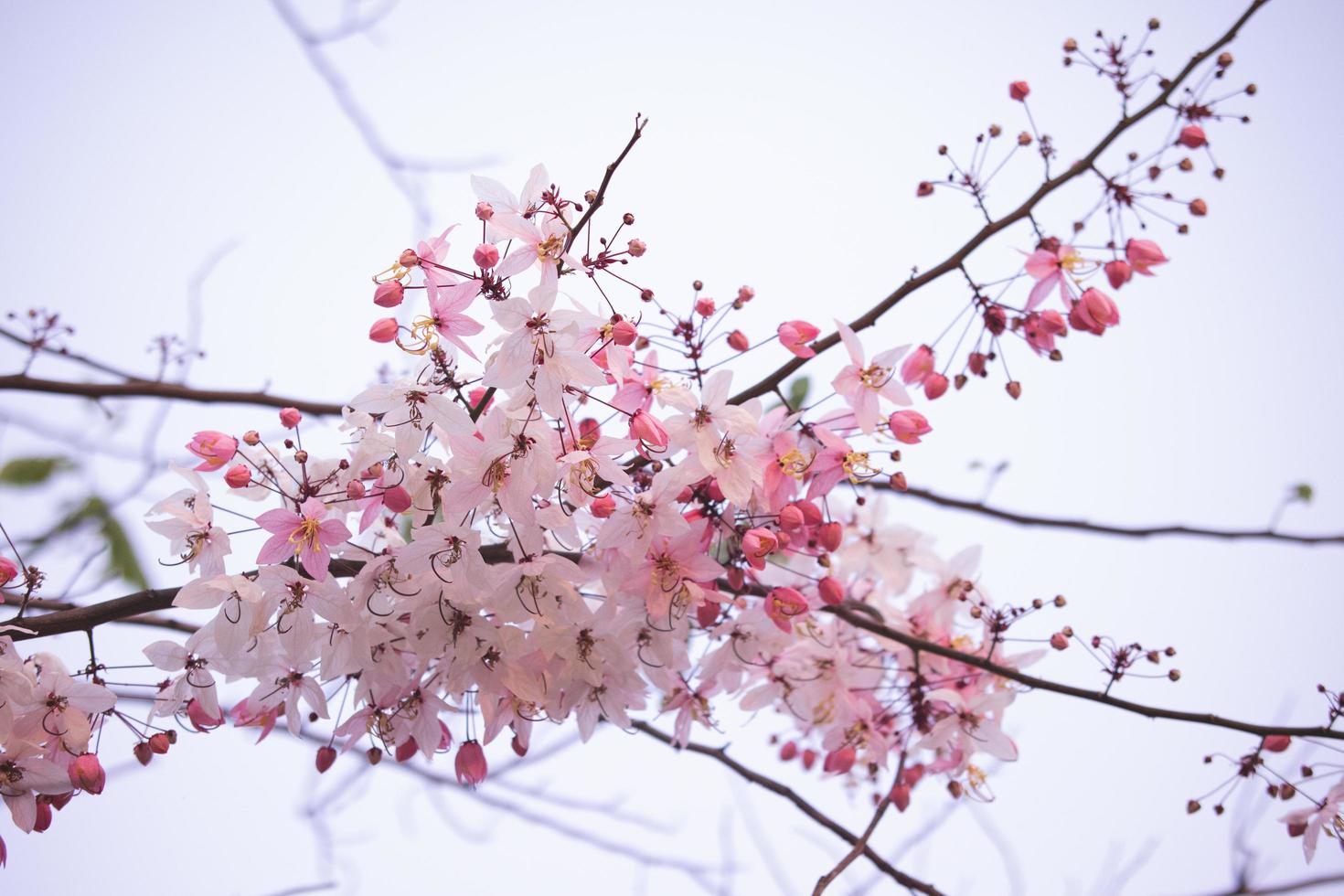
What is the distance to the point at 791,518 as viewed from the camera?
1419 millimetres

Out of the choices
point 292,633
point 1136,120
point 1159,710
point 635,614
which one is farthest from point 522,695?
point 1136,120

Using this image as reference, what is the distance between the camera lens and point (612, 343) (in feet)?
4.60

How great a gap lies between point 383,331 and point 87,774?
2.45ft

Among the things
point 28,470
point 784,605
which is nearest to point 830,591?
point 784,605

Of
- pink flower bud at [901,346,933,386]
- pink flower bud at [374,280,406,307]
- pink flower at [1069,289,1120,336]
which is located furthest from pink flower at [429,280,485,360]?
pink flower at [1069,289,1120,336]

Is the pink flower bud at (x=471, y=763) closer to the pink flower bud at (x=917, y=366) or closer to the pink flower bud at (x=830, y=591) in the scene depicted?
the pink flower bud at (x=830, y=591)

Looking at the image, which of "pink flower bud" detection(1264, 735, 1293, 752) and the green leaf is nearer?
"pink flower bud" detection(1264, 735, 1293, 752)

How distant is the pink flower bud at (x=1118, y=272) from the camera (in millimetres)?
1646

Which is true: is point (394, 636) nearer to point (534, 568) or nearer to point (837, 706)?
point (534, 568)

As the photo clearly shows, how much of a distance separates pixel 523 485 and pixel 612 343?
24cm

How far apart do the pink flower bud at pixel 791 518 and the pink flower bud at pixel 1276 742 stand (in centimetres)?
91

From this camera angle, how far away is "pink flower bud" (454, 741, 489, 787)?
162cm

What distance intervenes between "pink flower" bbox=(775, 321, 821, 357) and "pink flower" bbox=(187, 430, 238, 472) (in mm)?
840

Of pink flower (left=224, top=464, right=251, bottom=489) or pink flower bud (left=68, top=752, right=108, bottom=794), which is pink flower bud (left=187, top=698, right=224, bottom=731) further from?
pink flower (left=224, top=464, right=251, bottom=489)
